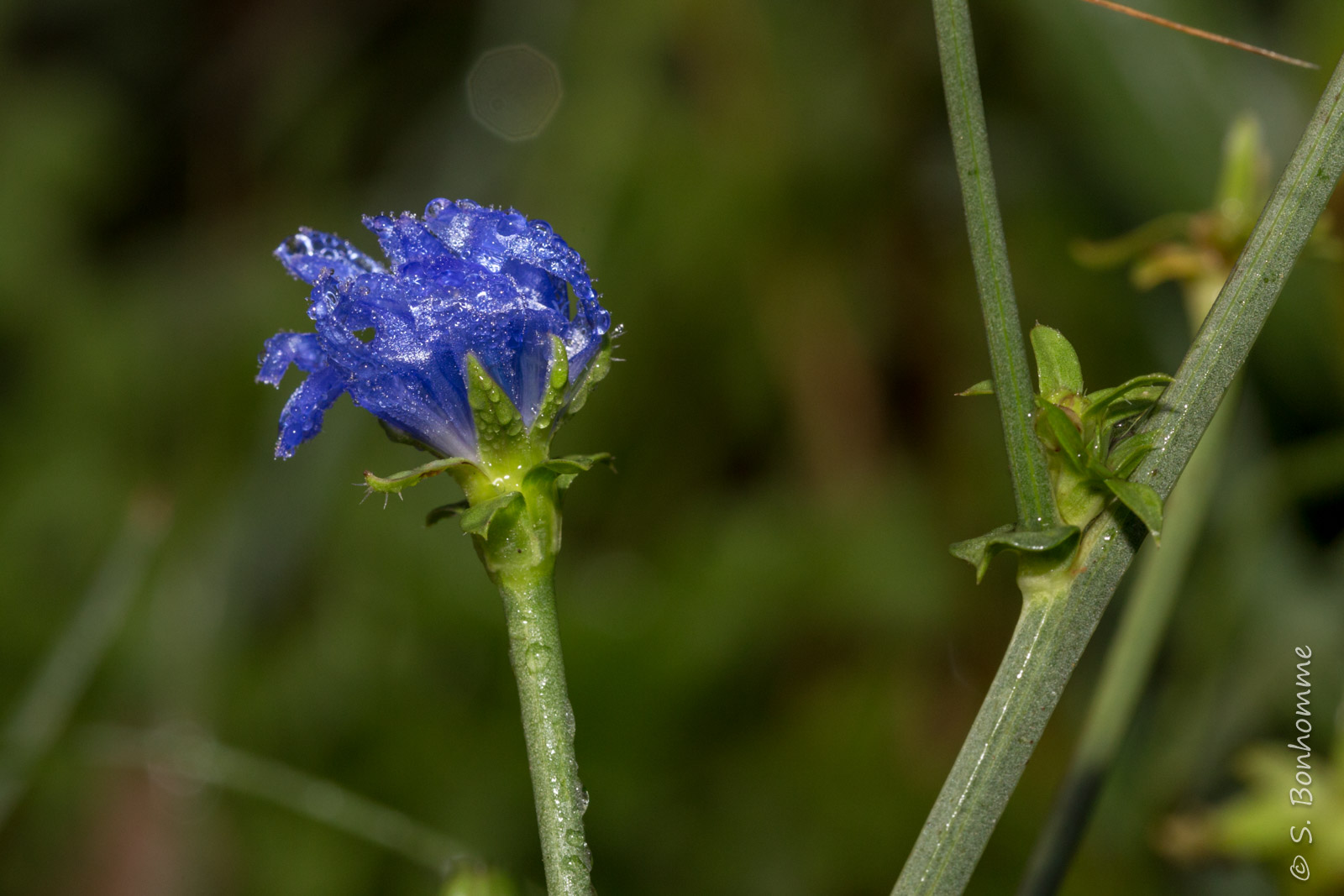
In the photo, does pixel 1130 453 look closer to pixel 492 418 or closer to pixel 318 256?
pixel 492 418

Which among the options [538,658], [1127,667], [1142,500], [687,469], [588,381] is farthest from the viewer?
[687,469]

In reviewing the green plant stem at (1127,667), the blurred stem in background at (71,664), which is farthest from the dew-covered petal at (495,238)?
the blurred stem in background at (71,664)

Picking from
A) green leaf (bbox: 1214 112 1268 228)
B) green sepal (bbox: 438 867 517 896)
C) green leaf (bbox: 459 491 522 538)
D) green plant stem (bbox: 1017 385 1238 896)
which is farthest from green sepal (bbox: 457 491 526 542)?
green leaf (bbox: 1214 112 1268 228)

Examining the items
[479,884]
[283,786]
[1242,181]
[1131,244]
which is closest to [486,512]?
[479,884]

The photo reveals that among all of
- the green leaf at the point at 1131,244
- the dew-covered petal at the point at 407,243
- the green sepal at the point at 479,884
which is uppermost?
the green leaf at the point at 1131,244

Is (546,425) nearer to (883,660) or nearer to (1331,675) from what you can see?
(1331,675)

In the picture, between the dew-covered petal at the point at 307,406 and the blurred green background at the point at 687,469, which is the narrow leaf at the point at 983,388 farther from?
the blurred green background at the point at 687,469

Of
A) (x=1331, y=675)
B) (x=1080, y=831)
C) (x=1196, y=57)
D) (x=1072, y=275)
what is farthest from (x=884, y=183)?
(x=1080, y=831)
